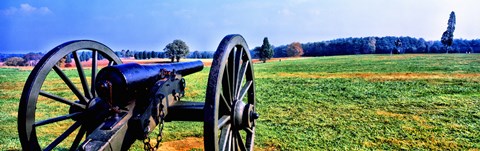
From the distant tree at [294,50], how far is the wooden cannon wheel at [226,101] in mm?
101010

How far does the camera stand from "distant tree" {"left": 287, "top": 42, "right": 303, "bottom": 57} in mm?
104062

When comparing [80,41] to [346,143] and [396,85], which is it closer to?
[346,143]

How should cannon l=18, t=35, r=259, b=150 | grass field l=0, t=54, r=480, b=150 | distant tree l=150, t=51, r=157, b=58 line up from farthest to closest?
distant tree l=150, t=51, r=157, b=58 < grass field l=0, t=54, r=480, b=150 < cannon l=18, t=35, r=259, b=150

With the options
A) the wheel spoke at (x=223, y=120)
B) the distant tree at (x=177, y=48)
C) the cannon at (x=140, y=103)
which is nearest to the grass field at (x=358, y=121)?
the cannon at (x=140, y=103)

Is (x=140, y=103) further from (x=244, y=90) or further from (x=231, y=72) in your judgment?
(x=244, y=90)

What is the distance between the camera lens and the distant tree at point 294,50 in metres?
104

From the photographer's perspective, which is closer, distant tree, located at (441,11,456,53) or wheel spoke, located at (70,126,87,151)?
wheel spoke, located at (70,126,87,151)

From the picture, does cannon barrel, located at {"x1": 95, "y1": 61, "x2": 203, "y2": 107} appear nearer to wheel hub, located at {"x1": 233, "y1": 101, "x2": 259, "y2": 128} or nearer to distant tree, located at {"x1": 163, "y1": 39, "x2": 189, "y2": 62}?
wheel hub, located at {"x1": 233, "y1": 101, "x2": 259, "y2": 128}

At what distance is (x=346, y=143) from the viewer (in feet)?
21.2

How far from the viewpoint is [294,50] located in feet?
343

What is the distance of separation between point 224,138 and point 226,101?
374 millimetres

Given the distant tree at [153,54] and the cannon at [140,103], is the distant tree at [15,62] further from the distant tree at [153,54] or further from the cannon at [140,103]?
→ the cannon at [140,103]

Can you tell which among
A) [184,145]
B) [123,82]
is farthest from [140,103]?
[184,145]

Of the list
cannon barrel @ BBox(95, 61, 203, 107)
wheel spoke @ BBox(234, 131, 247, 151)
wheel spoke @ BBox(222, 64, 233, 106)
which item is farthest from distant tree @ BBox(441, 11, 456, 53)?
cannon barrel @ BBox(95, 61, 203, 107)
